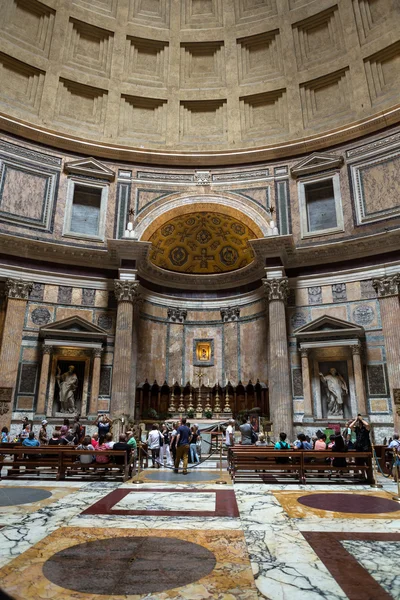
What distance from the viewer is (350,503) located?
23.2ft

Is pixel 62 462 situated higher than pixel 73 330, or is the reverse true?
pixel 73 330

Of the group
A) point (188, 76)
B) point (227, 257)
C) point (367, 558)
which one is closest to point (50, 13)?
point (188, 76)

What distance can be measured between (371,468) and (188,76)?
22.5 metres

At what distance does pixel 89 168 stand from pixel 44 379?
34.6 feet

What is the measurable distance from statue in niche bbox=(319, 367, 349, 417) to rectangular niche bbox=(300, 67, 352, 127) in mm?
12711

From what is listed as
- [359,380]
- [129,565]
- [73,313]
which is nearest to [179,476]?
[129,565]

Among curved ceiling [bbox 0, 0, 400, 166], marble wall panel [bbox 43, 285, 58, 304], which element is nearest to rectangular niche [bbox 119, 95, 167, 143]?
curved ceiling [bbox 0, 0, 400, 166]

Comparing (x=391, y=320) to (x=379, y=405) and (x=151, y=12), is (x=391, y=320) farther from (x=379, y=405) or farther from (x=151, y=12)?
(x=151, y=12)

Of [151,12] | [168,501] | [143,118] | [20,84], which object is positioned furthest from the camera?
[151,12]

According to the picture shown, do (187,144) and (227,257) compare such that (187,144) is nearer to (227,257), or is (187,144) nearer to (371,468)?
(227,257)

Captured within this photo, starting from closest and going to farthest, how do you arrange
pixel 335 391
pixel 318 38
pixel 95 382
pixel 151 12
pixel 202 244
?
pixel 335 391, pixel 95 382, pixel 318 38, pixel 202 244, pixel 151 12

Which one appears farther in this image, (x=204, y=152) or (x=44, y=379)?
(x=204, y=152)

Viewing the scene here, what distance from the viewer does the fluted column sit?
16498 millimetres

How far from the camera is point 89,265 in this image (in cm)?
1970
